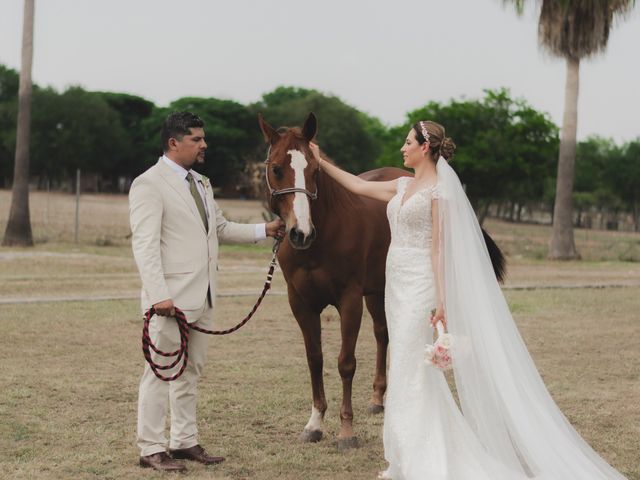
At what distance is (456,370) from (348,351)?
1340 millimetres

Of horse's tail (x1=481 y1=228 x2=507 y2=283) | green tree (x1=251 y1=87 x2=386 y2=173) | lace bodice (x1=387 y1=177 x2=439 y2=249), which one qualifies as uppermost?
green tree (x1=251 y1=87 x2=386 y2=173)

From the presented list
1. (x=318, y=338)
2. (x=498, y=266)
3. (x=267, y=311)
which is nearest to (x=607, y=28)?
(x=267, y=311)

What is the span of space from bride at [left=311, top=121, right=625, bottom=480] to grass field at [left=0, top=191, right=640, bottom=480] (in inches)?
24.4

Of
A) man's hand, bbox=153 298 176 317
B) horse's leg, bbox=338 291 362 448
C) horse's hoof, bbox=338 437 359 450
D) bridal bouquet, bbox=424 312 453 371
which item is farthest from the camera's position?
horse's leg, bbox=338 291 362 448

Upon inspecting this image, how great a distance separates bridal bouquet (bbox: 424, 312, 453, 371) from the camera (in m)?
4.79

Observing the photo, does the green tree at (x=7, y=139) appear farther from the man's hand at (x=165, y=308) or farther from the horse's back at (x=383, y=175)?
the man's hand at (x=165, y=308)

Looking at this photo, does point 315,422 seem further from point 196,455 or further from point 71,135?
point 71,135

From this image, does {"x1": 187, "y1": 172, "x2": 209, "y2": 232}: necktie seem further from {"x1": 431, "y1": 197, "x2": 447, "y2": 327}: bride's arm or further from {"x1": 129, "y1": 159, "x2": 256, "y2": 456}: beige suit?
{"x1": 431, "y1": 197, "x2": 447, "y2": 327}: bride's arm

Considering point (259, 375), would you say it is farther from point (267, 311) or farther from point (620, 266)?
point (620, 266)

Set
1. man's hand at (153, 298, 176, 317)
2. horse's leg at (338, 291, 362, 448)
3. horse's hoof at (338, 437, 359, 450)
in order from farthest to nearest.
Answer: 1. horse's leg at (338, 291, 362, 448)
2. horse's hoof at (338, 437, 359, 450)
3. man's hand at (153, 298, 176, 317)

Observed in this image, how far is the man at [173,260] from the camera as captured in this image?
4988 mm

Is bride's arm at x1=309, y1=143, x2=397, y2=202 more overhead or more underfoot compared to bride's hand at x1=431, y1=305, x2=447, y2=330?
more overhead

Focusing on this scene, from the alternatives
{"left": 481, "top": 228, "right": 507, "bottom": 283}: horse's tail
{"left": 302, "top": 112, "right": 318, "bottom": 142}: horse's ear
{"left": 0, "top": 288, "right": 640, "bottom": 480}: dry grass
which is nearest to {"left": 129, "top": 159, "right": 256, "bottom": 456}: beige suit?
{"left": 0, "top": 288, "right": 640, "bottom": 480}: dry grass

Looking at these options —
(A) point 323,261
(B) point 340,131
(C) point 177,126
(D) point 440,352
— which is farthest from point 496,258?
(B) point 340,131
